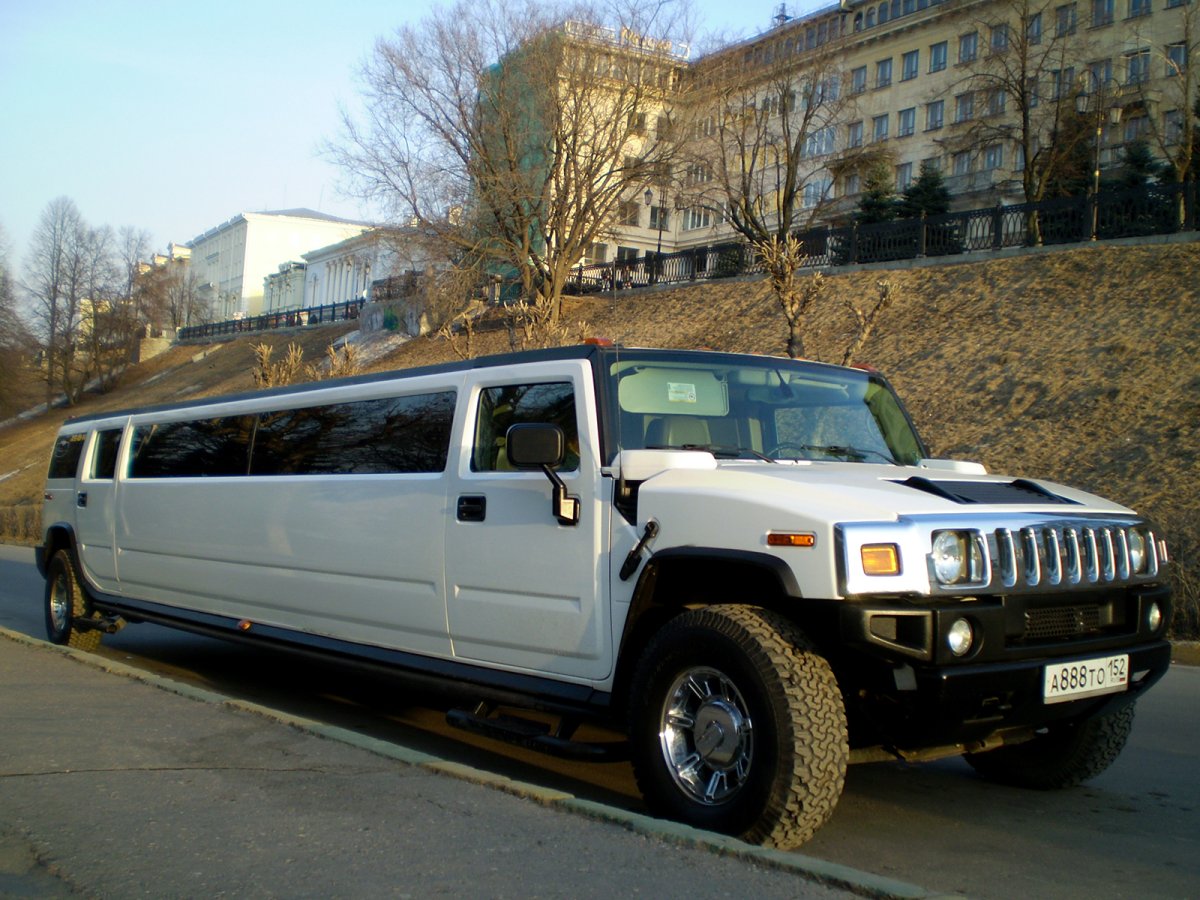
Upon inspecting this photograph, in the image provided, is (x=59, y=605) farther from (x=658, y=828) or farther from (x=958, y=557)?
(x=958, y=557)

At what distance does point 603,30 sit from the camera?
38000mm

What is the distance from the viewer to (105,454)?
10.2 meters

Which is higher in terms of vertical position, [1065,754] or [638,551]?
[638,551]

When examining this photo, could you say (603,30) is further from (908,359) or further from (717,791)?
(717,791)

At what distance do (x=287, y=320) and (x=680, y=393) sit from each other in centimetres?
7148

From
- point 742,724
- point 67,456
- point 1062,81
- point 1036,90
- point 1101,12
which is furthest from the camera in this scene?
point 1101,12

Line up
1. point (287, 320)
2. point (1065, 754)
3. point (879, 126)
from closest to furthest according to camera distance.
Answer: point (1065, 754) < point (879, 126) < point (287, 320)

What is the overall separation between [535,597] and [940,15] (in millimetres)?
61909

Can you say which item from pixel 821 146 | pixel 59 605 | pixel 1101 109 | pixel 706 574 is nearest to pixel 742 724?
pixel 706 574

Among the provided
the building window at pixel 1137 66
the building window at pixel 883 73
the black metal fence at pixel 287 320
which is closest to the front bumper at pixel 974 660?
the building window at pixel 1137 66

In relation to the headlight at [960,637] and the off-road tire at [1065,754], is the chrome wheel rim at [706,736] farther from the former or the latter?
the off-road tire at [1065,754]

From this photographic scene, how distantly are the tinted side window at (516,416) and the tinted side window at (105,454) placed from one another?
5.31 m

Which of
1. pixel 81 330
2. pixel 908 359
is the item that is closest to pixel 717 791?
pixel 908 359

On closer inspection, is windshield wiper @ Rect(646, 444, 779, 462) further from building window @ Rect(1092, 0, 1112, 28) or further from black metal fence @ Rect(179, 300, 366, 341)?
black metal fence @ Rect(179, 300, 366, 341)
